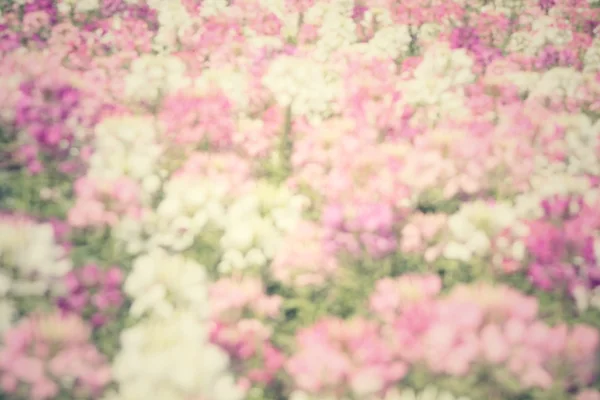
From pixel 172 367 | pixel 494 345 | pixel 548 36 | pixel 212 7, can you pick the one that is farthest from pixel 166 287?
pixel 548 36

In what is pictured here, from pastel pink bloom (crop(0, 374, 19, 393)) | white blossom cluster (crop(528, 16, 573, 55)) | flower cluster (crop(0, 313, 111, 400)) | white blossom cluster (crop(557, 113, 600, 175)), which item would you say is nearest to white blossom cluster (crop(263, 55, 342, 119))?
white blossom cluster (crop(557, 113, 600, 175))

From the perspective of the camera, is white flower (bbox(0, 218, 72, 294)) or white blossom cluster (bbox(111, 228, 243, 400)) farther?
white flower (bbox(0, 218, 72, 294))

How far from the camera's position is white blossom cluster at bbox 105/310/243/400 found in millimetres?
963

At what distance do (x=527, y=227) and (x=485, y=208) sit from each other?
0.39 feet

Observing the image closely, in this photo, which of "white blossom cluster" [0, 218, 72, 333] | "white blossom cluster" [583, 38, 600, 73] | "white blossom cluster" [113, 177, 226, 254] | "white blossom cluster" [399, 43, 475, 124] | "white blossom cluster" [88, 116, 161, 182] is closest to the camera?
"white blossom cluster" [0, 218, 72, 333]

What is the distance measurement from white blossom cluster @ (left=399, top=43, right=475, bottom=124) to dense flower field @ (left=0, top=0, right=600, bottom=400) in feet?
0.04

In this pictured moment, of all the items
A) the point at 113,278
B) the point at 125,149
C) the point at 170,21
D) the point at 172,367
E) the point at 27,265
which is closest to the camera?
the point at 172,367

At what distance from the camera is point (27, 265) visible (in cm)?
121

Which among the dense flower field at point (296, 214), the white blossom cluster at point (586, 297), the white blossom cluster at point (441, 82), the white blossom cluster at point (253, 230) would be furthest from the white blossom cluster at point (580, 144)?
the white blossom cluster at point (253, 230)

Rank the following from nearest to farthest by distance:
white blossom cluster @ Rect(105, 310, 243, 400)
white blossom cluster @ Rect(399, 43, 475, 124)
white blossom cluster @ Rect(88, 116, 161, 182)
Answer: white blossom cluster @ Rect(105, 310, 243, 400) < white blossom cluster @ Rect(88, 116, 161, 182) < white blossom cluster @ Rect(399, 43, 475, 124)

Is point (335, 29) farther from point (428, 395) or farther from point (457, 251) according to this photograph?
point (428, 395)

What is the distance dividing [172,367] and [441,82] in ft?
4.94

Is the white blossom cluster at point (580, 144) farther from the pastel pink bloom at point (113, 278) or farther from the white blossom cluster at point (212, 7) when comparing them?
the white blossom cluster at point (212, 7)

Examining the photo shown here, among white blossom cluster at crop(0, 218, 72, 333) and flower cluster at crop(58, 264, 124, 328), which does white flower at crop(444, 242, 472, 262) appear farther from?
white blossom cluster at crop(0, 218, 72, 333)
